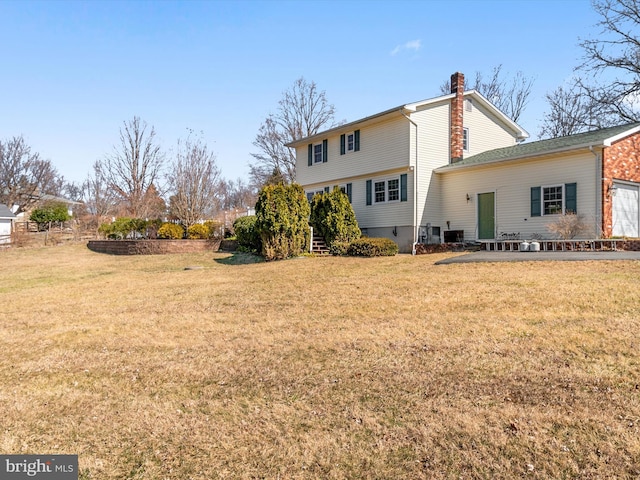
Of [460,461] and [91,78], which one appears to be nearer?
[460,461]

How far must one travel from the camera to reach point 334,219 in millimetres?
16797

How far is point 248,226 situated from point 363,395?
47.8 feet

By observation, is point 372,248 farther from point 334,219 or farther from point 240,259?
point 240,259

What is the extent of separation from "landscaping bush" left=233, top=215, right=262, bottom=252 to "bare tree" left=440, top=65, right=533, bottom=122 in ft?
79.5

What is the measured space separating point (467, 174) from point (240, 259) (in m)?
9.89

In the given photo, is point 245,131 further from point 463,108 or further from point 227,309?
point 227,309

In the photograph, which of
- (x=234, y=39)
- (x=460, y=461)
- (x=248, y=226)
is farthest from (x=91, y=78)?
(x=460, y=461)

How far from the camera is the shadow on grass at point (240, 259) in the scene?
51.3ft

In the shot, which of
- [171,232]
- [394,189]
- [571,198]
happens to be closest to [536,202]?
[571,198]

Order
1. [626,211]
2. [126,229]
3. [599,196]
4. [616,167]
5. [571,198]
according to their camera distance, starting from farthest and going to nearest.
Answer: [126,229]
[626,211]
[571,198]
[616,167]
[599,196]

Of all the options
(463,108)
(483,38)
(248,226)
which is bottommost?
(248,226)

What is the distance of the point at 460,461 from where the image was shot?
294 centimetres

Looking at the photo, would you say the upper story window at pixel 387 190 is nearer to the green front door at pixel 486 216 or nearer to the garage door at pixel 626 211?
the green front door at pixel 486 216

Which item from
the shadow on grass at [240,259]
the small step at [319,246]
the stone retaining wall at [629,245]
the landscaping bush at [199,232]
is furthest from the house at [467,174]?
the landscaping bush at [199,232]
